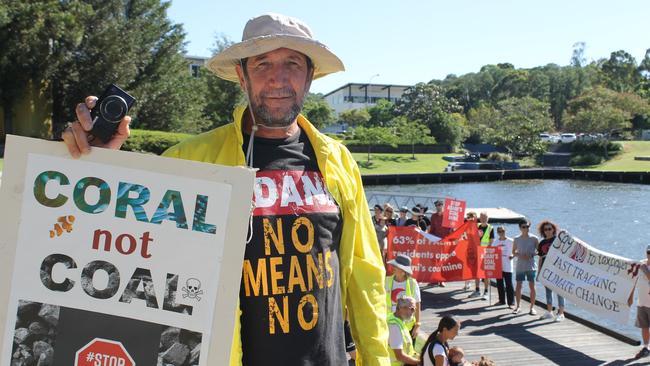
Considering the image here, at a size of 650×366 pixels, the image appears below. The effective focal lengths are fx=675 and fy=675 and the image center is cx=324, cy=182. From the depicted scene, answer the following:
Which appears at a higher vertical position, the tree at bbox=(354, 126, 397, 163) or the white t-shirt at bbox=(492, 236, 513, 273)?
the tree at bbox=(354, 126, 397, 163)

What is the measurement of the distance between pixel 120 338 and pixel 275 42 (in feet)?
3.69

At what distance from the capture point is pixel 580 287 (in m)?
11.2

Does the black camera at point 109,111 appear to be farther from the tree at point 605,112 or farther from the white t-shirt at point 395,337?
the tree at point 605,112

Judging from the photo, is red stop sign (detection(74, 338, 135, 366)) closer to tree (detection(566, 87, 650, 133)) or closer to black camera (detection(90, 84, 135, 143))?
black camera (detection(90, 84, 135, 143))

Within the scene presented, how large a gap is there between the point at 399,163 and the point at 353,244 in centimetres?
6694

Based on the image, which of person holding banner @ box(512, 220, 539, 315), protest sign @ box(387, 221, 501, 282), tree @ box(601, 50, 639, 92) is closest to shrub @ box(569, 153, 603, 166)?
tree @ box(601, 50, 639, 92)

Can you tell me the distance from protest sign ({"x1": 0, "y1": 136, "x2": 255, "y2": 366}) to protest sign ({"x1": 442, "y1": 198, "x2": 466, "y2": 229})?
13.7 meters

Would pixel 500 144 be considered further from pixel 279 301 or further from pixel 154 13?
pixel 279 301

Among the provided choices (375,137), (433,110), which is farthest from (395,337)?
(433,110)

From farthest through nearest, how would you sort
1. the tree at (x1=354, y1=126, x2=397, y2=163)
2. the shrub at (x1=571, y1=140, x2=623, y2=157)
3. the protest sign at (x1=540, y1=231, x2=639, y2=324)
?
the tree at (x1=354, y1=126, x2=397, y2=163)
the shrub at (x1=571, y1=140, x2=623, y2=157)
the protest sign at (x1=540, y1=231, x2=639, y2=324)

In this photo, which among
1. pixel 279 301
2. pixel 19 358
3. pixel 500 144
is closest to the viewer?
pixel 19 358

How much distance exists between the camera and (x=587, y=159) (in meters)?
70.9

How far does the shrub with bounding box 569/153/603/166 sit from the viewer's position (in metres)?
70.6

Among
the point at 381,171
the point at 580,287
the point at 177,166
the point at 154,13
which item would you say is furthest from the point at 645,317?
the point at 381,171
